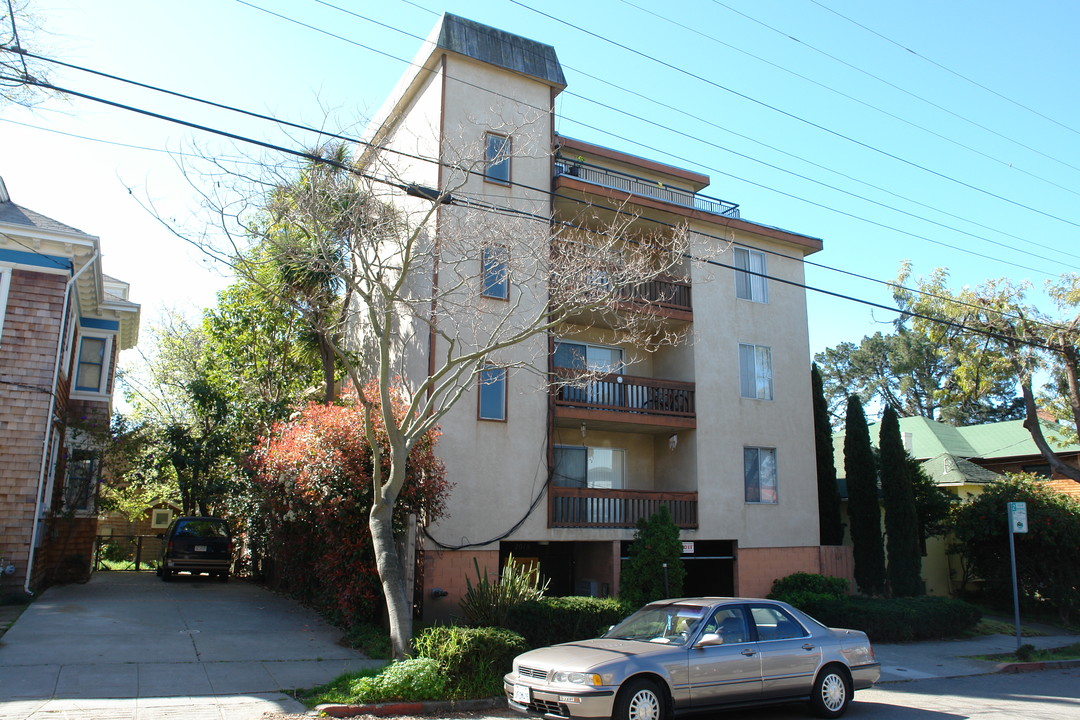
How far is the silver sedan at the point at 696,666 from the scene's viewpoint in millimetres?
8680

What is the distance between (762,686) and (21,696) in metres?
8.53

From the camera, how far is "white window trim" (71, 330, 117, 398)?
21.4m

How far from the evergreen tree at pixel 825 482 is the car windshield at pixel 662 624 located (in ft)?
44.6

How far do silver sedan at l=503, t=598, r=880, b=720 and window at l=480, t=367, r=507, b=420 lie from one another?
7.40m

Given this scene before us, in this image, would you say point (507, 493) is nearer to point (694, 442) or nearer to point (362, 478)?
point (362, 478)

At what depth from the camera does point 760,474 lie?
69.1ft

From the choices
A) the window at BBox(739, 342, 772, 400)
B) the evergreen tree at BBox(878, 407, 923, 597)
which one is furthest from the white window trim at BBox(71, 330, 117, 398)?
the evergreen tree at BBox(878, 407, 923, 597)

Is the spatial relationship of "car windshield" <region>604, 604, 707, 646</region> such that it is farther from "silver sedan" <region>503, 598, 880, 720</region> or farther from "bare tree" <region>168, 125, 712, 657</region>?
"bare tree" <region>168, 125, 712, 657</region>

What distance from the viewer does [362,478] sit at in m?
14.0

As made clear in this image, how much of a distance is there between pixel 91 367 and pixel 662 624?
60.1ft

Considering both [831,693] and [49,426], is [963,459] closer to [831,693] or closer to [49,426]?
[831,693]

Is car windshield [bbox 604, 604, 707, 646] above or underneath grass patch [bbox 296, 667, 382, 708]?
above

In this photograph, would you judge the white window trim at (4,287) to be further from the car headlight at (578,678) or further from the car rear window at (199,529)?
the car headlight at (578,678)

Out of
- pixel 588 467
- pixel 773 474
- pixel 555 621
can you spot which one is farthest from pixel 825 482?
pixel 555 621
